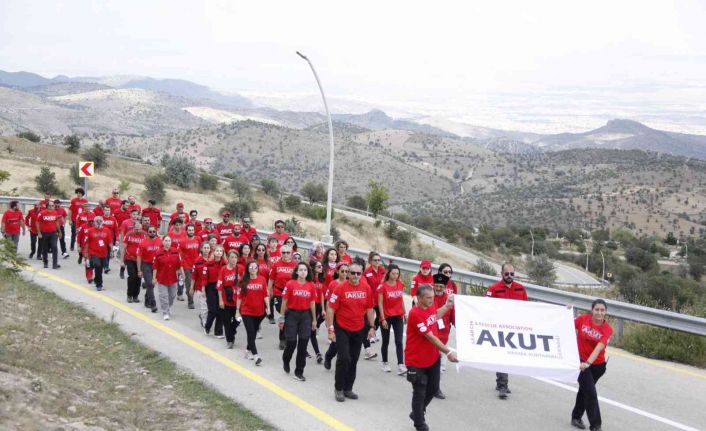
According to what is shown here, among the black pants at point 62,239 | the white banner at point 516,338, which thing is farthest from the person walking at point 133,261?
the white banner at point 516,338

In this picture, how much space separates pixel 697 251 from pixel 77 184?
5305 centimetres

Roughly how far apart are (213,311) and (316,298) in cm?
196

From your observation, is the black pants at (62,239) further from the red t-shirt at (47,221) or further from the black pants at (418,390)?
the black pants at (418,390)

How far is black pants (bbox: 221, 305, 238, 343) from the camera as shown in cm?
1112

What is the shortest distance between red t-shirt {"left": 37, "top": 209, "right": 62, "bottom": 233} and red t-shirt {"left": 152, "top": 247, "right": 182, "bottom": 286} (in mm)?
5609

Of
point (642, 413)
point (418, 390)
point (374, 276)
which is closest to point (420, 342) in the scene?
point (418, 390)

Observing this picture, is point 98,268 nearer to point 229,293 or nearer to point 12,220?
point 12,220

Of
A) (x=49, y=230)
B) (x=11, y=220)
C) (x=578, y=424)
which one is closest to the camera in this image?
(x=578, y=424)

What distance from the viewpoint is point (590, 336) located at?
8172 millimetres

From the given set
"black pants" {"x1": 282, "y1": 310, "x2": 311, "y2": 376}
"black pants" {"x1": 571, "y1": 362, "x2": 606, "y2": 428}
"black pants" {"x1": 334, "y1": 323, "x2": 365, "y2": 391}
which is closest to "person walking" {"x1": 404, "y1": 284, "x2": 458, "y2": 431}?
"black pants" {"x1": 334, "y1": 323, "x2": 365, "y2": 391}

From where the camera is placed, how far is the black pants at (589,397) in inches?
314

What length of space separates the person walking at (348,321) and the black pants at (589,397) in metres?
2.70

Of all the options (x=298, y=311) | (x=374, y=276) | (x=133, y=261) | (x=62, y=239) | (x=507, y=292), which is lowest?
(x=62, y=239)

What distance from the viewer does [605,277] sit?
5509 centimetres
